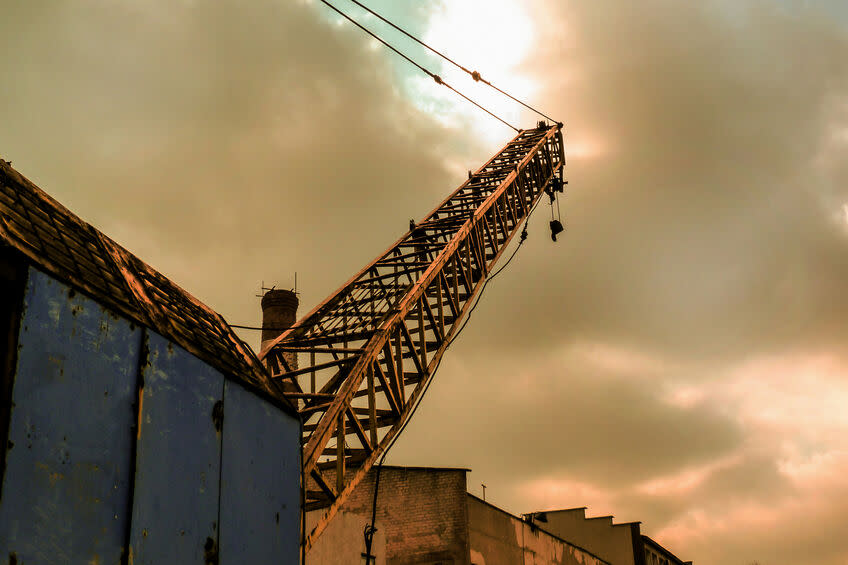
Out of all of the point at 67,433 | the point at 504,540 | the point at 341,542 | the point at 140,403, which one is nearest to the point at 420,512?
the point at 504,540

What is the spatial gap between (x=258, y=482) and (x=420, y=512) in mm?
17947

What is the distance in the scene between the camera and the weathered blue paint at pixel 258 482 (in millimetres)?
7109

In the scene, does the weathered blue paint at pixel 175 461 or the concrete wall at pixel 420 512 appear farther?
the concrete wall at pixel 420 512

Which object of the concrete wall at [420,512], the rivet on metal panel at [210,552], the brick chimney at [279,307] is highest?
the brick chimney at [279,307]

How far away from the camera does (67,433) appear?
5.44 metres

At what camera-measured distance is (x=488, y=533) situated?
2511cm

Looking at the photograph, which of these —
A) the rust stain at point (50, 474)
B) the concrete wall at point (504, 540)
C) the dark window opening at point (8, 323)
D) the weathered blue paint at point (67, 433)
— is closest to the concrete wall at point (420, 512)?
the concrete wall at point (504, 540)

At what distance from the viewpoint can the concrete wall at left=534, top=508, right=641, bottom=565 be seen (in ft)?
114

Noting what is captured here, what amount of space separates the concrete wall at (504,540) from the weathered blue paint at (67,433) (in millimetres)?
19722

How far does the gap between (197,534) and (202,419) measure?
0.88m

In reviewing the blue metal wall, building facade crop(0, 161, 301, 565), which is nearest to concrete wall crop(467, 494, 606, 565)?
building facade crop(0, 161, 301, 565)

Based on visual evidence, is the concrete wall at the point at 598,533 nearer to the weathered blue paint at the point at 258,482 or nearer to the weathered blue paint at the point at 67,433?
the weathered blue paint at the point at 258,482

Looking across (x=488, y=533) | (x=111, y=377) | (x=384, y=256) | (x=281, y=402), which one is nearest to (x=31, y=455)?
(x=111, y=377)

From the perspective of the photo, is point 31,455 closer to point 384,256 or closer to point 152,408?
point 152,408
